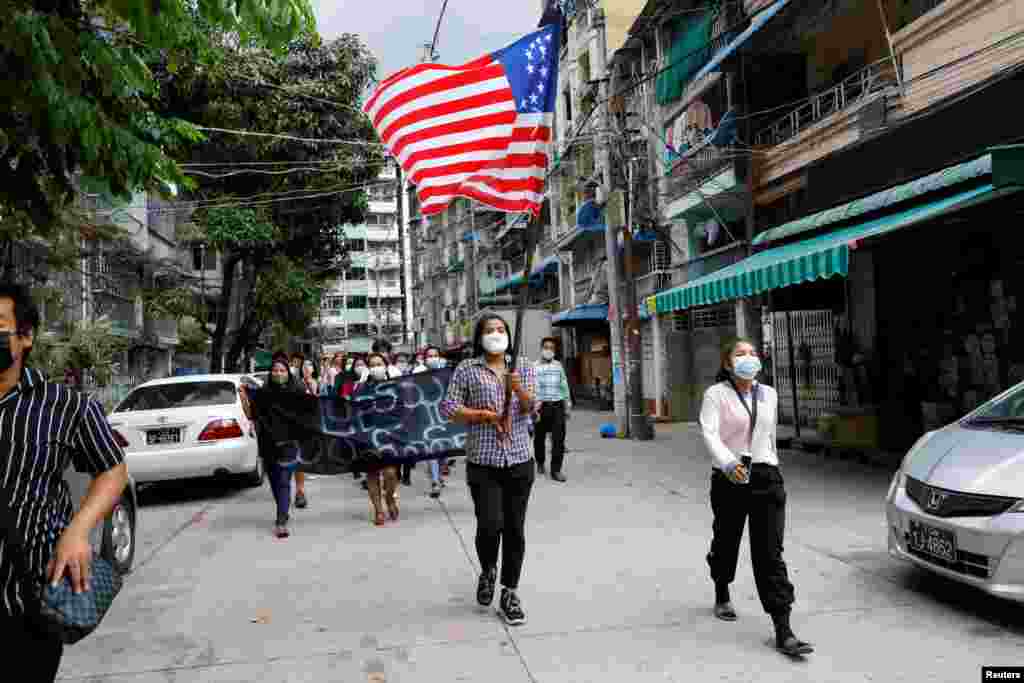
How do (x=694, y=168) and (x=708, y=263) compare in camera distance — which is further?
(x=708, y=263)

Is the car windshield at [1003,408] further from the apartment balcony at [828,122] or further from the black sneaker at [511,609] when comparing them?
the apartment balcony at [828,122]

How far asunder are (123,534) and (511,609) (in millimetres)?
3707

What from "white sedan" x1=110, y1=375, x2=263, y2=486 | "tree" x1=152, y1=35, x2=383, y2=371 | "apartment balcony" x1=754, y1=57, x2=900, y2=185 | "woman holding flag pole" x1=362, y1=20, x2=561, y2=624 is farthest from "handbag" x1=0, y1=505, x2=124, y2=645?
"tree" x1=152, y1=35, x2=383, y2=371

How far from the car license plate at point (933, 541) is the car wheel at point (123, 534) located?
5666 millimetres

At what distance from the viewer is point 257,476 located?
12969 millimetres

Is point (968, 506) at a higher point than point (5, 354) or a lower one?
lower

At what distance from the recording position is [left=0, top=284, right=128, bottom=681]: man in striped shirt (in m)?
2.55

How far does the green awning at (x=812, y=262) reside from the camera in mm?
9039

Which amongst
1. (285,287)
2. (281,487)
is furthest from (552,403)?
(285,287)

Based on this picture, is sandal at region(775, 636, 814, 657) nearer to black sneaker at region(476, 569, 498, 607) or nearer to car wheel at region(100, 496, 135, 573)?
black sneaker at region(476, 569, 498, 607)

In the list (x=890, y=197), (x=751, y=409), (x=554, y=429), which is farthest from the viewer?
(x=554, y=429)

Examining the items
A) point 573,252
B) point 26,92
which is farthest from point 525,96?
point 573,252

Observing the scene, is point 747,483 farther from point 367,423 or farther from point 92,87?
point 367,423

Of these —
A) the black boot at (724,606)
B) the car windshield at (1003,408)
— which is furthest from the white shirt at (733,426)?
the car windshield at (1003,408)
